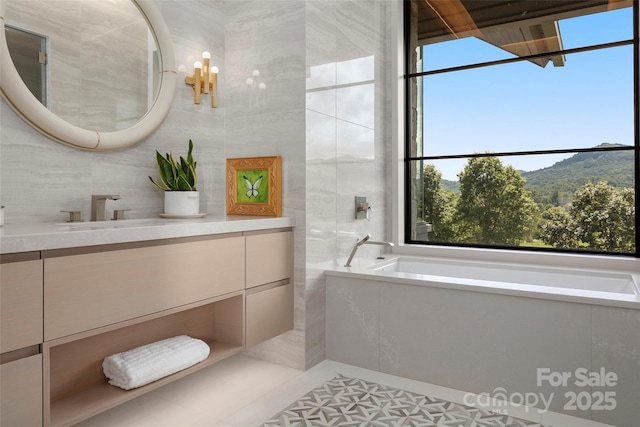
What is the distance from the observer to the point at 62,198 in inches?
68.9

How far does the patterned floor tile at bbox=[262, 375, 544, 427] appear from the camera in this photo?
5.52 feet

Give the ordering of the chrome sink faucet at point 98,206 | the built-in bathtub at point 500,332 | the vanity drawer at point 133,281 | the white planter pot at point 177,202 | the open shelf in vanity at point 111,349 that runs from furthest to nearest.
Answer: the white planter pot at point 177,202 < the chrome sink faucet at point 98,206 < the built-in bathtub at point 500,332 < the open shelf in vanity at point 111,349 < the vanity drawer at point 133,281

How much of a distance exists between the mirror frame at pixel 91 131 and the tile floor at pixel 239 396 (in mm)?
1120

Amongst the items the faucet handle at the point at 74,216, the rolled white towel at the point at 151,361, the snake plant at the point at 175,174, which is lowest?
the rolled white towel at the point at 151,361

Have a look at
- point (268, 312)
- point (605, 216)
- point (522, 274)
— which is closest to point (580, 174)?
point (605, 216)

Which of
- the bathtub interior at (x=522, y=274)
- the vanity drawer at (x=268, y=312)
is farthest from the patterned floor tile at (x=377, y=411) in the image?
the bathtub interior at (x=522, y=274)

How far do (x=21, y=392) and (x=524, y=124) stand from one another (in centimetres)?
406

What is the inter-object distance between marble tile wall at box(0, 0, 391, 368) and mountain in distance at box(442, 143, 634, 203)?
1647mm

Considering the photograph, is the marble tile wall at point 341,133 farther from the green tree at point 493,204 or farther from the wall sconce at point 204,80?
the green tree at point 493,204

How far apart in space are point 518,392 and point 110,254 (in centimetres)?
171

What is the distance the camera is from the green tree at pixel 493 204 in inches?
147

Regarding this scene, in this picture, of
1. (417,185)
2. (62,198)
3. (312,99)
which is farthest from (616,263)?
(62,198)

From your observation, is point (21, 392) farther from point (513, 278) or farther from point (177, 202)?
point (513, 278)

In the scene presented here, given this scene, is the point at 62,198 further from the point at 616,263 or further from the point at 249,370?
the point at 616,263
